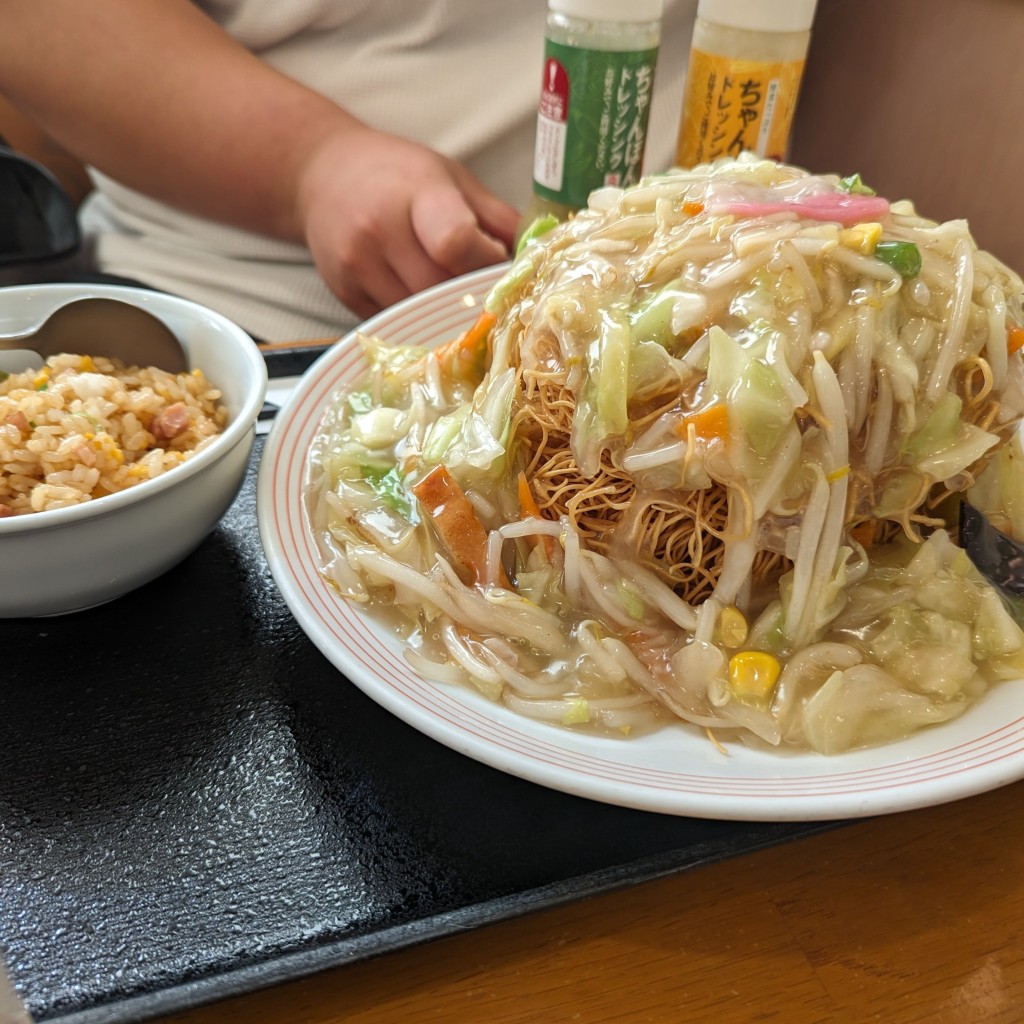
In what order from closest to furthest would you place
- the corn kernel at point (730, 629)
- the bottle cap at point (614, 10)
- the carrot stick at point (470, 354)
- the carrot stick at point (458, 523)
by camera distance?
1. the corn kernel at point (730, 629)
2. the carrot stick at point (458, 523)
3. the carrot stick at point (470, 354)
4. the bottle cap at point (614, 10)

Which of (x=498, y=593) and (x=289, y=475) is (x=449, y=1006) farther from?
(x=289, y=475)

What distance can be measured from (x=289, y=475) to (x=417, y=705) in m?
0.51

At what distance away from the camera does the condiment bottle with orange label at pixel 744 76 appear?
Answer: 167cm

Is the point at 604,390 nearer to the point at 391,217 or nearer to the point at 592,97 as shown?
the point at 592,97

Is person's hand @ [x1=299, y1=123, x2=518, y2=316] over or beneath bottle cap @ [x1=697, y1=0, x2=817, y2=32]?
beneath

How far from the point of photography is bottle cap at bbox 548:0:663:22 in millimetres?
1597

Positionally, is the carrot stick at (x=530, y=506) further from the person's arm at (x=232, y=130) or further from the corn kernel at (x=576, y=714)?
the person's arm at (x=232, y=130)

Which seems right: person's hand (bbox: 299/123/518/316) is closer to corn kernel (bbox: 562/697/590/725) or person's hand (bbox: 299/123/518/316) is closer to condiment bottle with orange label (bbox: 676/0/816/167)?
condiment bottle with orange label (bbox: 676/0/816/167)

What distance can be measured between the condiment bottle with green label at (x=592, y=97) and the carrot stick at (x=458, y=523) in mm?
874

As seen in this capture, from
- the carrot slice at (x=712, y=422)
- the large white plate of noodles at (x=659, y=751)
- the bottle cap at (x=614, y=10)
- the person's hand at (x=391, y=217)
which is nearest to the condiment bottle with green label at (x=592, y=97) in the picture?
the bottle cap at (x=614, y=10)

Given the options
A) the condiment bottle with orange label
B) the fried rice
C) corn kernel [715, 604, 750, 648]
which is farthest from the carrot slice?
the condiment bottle with orange label

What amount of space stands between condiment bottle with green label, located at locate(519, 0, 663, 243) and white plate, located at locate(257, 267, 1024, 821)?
1.11m

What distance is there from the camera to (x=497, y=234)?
84.8 inches

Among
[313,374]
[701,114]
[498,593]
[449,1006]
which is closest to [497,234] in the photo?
[701,114]
